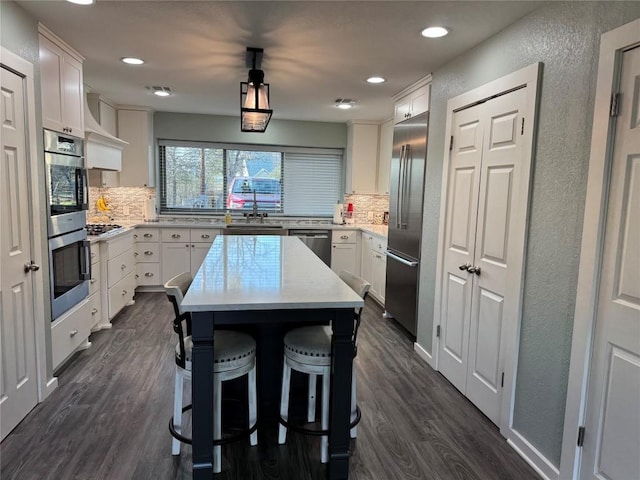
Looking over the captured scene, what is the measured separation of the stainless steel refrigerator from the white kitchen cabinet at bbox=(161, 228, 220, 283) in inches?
101

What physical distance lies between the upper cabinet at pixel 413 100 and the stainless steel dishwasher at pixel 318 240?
83.1 inches

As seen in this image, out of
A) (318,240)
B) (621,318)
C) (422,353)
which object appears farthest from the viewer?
(318,240)

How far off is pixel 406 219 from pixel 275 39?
197 cm

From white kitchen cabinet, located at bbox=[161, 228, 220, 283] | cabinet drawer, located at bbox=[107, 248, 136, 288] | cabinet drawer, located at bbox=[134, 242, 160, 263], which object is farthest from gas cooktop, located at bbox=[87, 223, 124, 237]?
white kitchen cabinet, located at bbox=[161, 228, 220, 283]

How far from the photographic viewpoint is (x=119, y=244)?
4.43 metres

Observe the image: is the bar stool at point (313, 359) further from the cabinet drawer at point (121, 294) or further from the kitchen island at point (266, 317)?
the cabinet drawer at point (121, 294)

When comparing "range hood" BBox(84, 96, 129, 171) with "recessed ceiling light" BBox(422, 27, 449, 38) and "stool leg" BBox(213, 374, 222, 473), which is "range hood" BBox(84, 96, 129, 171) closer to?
"stool leg" BBox(213, 374, 222, 473)

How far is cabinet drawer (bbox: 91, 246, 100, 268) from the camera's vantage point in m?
3.68

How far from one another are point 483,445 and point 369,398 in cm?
76

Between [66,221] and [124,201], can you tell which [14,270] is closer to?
[66,221]

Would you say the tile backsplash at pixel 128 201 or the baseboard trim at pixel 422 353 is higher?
the tile backsplash at pixel 128 201

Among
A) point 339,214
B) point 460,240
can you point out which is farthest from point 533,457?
point 339,214

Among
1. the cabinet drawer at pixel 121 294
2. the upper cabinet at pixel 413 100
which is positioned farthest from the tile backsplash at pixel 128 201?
the upper cabinet at pixel 413 100

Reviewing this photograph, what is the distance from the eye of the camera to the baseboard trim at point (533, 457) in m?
2.00
